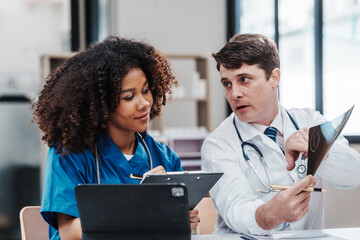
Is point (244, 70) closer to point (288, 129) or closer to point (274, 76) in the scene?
point (274, 76)

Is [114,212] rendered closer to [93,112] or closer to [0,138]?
[93,112]

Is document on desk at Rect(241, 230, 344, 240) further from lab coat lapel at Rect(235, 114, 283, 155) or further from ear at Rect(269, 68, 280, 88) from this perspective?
ear at Rect(269, 68, 280, 88)

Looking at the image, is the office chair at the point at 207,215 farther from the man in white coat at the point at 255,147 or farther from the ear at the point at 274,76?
the ear at the point at 274,76

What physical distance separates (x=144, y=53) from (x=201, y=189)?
574 millimetres

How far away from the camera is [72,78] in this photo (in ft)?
4.74

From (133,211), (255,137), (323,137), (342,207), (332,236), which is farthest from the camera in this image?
(342,207)

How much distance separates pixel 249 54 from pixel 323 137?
473mm

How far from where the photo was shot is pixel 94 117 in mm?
1428

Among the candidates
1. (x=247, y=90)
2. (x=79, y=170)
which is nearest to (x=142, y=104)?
(x=79, y=170)

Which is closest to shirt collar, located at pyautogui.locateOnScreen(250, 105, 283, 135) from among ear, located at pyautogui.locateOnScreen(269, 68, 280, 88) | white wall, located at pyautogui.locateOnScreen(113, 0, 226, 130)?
ear, located at pyautogui.locateOnScreen(269, 68, 280, 88)

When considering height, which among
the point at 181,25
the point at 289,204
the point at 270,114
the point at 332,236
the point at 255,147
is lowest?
the point at 332,236

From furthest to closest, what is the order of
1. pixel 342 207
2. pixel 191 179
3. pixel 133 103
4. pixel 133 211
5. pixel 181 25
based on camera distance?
1. pixel 181 25
2. pixel 342 207
3. pixel 133 103
4. pixel 191 179
5. pixel 133 211

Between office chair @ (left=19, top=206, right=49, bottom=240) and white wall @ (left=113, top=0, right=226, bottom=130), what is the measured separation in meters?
3.03

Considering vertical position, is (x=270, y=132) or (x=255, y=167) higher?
(x=270, y=132)
